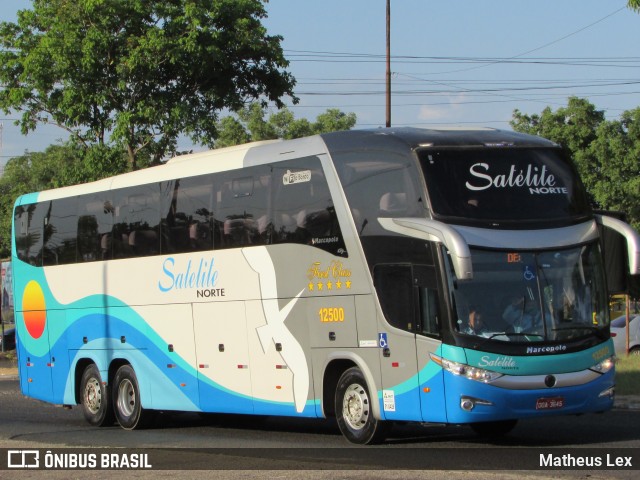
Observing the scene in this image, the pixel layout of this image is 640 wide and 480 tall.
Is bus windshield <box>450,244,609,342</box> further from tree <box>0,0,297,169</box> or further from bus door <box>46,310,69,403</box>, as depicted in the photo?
tree <box>0,0,297,169</box>

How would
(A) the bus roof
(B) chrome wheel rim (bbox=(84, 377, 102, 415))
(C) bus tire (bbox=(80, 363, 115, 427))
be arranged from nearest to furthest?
(A) the bus roof < (C) bus tire (bbox=(80, 363, 115, 427)) < (B) chrome wheel rim (bbox=(84, 377, 102, 415))

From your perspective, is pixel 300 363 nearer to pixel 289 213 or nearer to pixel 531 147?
pixel 289 213

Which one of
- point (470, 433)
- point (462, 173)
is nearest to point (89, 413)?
point (470, 433)

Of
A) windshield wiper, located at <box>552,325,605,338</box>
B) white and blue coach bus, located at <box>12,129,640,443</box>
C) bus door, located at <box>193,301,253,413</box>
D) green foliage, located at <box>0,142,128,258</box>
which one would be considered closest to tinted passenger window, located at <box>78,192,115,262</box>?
white and blue coach bus, located at <box>12,129,640,443</box>

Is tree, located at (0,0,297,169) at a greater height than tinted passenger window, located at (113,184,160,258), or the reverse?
tree, located at (0,0,297,169)

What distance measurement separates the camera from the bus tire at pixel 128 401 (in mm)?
19516

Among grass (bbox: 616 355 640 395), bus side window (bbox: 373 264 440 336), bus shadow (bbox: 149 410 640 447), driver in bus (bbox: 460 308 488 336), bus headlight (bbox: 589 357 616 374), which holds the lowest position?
bus shadow (bbox: 149 410 640 447)

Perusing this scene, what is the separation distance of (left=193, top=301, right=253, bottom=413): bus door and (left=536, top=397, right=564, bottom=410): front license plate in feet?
16.8

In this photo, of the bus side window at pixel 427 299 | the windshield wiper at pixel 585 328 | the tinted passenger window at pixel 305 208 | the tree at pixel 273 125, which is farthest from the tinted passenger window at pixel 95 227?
the tree at pixel 273 125

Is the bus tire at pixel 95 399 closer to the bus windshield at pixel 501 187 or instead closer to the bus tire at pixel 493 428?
the bus tire at pixel 493 428

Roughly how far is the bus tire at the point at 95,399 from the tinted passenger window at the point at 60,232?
7.07ft

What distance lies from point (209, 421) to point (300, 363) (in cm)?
558

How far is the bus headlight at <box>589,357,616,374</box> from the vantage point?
1356 centimetres

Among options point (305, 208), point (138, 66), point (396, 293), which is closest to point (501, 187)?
point (396, 293)
